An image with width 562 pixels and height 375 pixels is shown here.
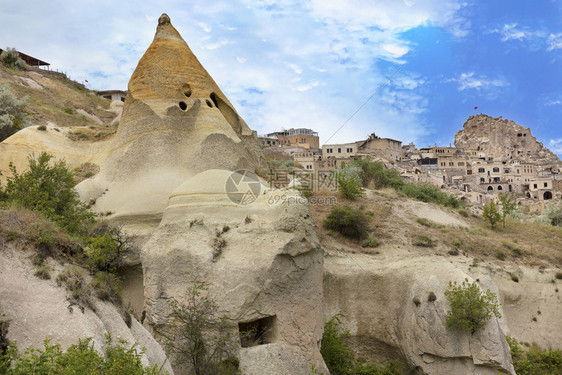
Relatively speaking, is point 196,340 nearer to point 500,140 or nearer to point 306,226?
point 306,226

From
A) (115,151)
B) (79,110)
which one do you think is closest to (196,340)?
(115,151)

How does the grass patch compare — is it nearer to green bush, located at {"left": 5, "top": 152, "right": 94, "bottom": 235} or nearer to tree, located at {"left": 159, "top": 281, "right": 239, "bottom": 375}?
tree, located at {"left": 159, "top": 281, "right": 239, "bottom": 375}

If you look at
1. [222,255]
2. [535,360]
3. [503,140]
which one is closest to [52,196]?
[222,255]

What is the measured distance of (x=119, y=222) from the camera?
17.8 meters

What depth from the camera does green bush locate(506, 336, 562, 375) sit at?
18577 millimetres

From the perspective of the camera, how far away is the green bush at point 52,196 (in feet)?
47.8

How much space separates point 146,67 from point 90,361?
1803cm

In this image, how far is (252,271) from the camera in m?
14.2

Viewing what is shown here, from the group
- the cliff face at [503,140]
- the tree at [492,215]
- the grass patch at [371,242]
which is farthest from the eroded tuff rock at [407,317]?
the cliff face at [503,140]

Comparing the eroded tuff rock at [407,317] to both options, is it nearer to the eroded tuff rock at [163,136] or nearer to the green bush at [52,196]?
the eroded tuff rock at [163,136]

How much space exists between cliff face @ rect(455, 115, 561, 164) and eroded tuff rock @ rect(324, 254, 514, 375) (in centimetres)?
9226

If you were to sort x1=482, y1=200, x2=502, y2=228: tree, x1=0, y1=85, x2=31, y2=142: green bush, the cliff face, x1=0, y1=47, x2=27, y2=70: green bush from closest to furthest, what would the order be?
1. x1=482, y1=200, x2=502, y2=228: tree
2. x1=0, y1=85, x2=31, y2=142: green bush
3. x1=0, y1=47, x2=27, y2=70: green bush
4. the cliff face

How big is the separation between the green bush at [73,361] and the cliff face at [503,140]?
105 meters

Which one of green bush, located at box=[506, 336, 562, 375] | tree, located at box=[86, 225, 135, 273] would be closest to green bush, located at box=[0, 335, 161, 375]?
tree, located at box=[86, 225, 135, 273]
